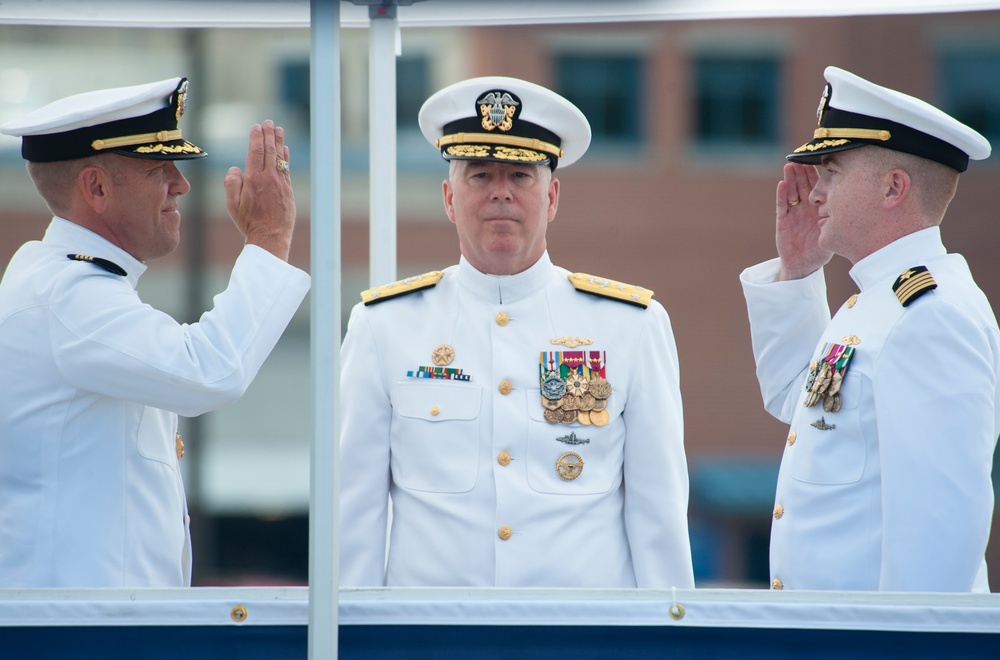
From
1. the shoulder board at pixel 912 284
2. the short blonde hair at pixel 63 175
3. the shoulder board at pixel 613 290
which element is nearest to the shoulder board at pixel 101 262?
the short blonde hair at pixel 63 175

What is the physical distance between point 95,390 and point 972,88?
19.9 m

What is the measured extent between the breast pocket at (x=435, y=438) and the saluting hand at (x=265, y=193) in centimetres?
51

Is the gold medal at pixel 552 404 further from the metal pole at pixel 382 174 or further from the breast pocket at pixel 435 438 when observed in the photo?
the metal pole at pixel 382 174

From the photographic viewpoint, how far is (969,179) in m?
19.2

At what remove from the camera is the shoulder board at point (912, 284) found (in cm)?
236

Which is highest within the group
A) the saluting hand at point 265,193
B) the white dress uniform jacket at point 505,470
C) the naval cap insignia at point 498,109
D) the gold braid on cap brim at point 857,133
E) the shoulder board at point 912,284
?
the naval cap insignia at point 498,109

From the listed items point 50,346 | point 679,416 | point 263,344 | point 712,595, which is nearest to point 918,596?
point 712,595

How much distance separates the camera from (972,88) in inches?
787

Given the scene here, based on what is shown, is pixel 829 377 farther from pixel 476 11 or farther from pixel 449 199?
pixel 476 11

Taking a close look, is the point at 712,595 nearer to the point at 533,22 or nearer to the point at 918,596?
the point at 918,596

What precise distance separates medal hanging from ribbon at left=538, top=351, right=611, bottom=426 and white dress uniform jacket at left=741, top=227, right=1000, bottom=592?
1.31 ft

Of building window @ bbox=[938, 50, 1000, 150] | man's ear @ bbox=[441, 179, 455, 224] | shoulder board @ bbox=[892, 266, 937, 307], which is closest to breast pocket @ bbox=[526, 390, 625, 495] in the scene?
man's ear @ bbox=[441, 179, 455, 224]

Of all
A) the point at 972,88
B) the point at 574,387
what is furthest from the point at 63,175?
the point at 972,88

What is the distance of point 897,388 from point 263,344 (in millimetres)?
1133
